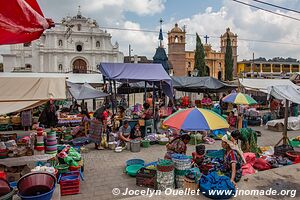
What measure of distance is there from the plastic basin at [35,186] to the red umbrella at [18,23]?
2.43 m

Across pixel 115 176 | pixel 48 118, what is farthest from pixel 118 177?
pixel 48 118

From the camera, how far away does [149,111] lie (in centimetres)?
1102

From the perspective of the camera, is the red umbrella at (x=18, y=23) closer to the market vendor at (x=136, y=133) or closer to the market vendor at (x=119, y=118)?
the market vendor at (x=136, y=133)

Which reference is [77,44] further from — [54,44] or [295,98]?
[295,98]

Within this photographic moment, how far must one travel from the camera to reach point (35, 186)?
3533 mm

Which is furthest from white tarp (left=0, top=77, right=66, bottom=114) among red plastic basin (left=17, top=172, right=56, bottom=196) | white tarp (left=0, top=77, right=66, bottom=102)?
red plastic basin (left=17, top=172, right=56, bottom=196)

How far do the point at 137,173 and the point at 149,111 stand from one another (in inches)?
207

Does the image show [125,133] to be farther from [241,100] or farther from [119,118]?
[241,100]

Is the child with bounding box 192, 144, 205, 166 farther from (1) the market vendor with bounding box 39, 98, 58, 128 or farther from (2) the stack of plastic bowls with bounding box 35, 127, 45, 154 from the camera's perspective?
(1) the market vendor with bounding box 39, 98, 58, 128

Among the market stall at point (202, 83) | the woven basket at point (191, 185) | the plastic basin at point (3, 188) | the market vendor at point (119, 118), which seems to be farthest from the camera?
the market stall at point (202, 83)

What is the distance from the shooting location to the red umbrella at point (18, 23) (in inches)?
67.0

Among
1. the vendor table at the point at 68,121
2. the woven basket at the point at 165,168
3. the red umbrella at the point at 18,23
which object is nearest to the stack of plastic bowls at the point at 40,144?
the woven basket at the point at 165,168

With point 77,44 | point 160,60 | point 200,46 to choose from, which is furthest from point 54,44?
point 160,60

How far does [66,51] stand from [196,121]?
43.2 metres
